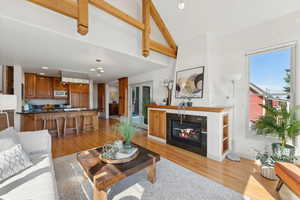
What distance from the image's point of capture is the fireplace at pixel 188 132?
9.48 feet

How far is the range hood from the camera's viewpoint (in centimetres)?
503

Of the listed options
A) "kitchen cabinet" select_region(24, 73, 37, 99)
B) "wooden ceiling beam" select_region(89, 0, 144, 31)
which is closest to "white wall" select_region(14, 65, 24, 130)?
"kitchen cabinet" select_region(24, 73, 37, 99)

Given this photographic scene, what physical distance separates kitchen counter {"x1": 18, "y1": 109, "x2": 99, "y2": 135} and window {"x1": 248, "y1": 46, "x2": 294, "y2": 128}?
5.38 m

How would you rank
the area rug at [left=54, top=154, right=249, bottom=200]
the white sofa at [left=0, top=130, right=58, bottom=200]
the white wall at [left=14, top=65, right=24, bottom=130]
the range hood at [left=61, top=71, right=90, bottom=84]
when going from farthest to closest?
the range hood at [left=61, top=71, right=90, bottom=84], the white wall at [left=14, top=65, right=24, bottom=130], the area rug at [left=54, top=154, right=249, bottom=200], the white sofa at [left=0, top=130, right=58, bottom=200]

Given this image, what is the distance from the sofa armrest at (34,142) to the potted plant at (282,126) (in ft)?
12.8

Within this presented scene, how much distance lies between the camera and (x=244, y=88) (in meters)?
2.94

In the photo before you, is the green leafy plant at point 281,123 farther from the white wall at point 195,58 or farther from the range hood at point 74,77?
the range hood at point 74,77

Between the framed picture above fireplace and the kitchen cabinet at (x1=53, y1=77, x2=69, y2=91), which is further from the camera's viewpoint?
the kitchen cabinet at (x1=53, y1=77, x2=69, y2=91)

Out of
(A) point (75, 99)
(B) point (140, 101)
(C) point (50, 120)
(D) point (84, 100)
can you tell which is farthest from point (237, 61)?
(A) point (75, 99)

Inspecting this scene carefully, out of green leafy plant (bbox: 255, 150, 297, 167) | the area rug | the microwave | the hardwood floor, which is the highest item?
the microwave

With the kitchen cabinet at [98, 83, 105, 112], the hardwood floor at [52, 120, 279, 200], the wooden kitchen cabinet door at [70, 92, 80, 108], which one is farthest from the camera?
the kitchen cabinet at [98, 83, 105, 112]

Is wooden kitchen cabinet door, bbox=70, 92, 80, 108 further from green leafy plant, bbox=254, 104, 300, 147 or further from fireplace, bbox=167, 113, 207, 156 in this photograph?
green leafy plant, bbox=254, 104, 300, 147

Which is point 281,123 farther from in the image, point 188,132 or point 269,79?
point 188,132

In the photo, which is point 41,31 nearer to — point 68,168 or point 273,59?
point 68,168
